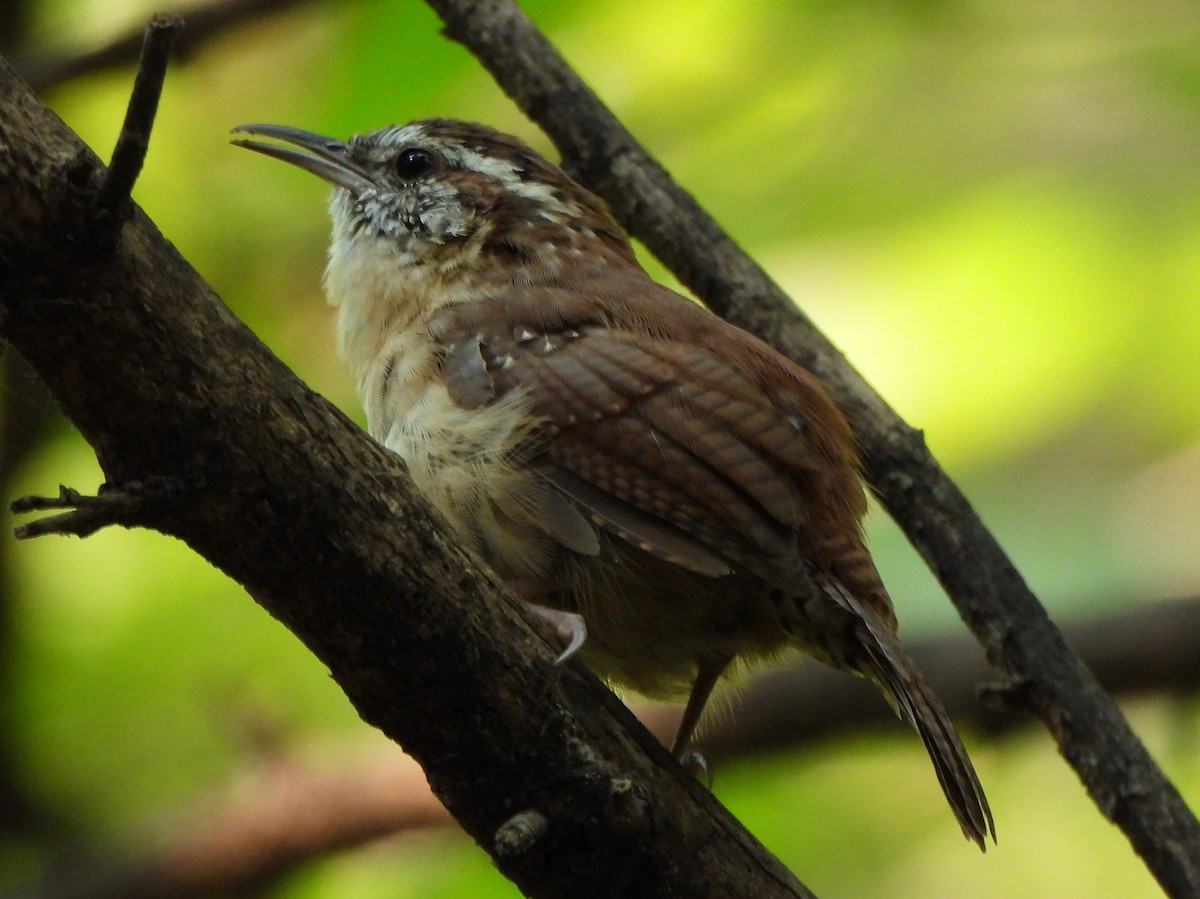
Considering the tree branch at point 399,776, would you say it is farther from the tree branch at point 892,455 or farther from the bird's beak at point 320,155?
the bird's beak at point 320,155

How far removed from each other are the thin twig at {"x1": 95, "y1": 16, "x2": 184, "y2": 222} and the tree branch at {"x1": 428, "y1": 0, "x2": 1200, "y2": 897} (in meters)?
2.05

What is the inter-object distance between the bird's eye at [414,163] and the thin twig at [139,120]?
7.35ft

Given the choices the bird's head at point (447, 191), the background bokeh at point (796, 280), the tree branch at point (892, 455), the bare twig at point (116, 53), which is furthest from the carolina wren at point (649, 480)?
the bare twig at point (116, 53)

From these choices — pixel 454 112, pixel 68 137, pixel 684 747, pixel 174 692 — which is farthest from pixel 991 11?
pixel 68 137

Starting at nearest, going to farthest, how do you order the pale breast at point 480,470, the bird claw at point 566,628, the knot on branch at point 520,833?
the knot on branch at point 520,833
the bird claw at point 566,628
the pale breast at point 480,470

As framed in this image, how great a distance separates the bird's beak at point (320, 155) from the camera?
173 inches

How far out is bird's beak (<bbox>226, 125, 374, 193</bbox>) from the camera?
14.4 feet

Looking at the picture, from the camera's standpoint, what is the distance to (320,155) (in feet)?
14.9

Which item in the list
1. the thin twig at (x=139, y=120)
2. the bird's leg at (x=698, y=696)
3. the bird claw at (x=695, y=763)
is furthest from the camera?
the bird claw at (x=695, y=763)

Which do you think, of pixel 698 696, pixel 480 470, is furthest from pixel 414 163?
pixel 698 696

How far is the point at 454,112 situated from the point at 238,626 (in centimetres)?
199

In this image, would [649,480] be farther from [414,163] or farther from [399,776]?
[399,776]

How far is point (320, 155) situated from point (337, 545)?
2.41 metres

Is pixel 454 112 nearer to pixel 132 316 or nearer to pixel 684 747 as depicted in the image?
pixel 684 747
